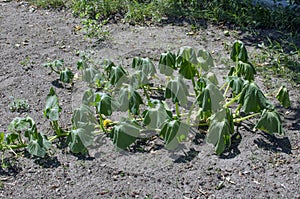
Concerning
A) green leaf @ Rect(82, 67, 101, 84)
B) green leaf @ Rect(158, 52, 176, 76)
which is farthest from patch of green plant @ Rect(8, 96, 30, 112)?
green leaf @ Rect(158, 52, 176, 76)

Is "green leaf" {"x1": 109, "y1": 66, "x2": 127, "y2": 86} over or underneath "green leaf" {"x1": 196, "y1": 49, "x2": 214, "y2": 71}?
underneath

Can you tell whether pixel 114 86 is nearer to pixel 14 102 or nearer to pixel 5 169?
pixel 14 102

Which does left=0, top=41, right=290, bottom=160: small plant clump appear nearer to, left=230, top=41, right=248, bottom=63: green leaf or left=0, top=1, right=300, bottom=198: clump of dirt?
left=230, top=41, right=248, bottom=63: green leaf

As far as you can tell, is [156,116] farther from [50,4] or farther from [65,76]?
[50,4]

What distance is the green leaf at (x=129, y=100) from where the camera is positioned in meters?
4.06

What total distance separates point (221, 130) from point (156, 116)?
1.60ft

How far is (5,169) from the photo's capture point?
13.0 feet

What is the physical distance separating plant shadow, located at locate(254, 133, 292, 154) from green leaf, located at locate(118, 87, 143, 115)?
960 mm

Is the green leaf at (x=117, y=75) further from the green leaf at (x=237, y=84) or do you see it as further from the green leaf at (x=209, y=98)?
the green leaf at (x=237, y=84)

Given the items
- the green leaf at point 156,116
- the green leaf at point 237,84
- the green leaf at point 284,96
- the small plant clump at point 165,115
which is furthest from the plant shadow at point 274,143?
the green leaf at point 156,116

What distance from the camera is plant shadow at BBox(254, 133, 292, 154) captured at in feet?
13.4

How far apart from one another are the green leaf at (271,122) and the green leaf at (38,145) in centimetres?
158

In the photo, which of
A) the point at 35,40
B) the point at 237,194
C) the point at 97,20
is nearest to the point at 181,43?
the point at 97,20

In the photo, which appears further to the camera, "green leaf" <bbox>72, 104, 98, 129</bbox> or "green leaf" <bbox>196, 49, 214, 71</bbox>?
"green leaf" <bbox>196, 49, 214, 71</bbox>
